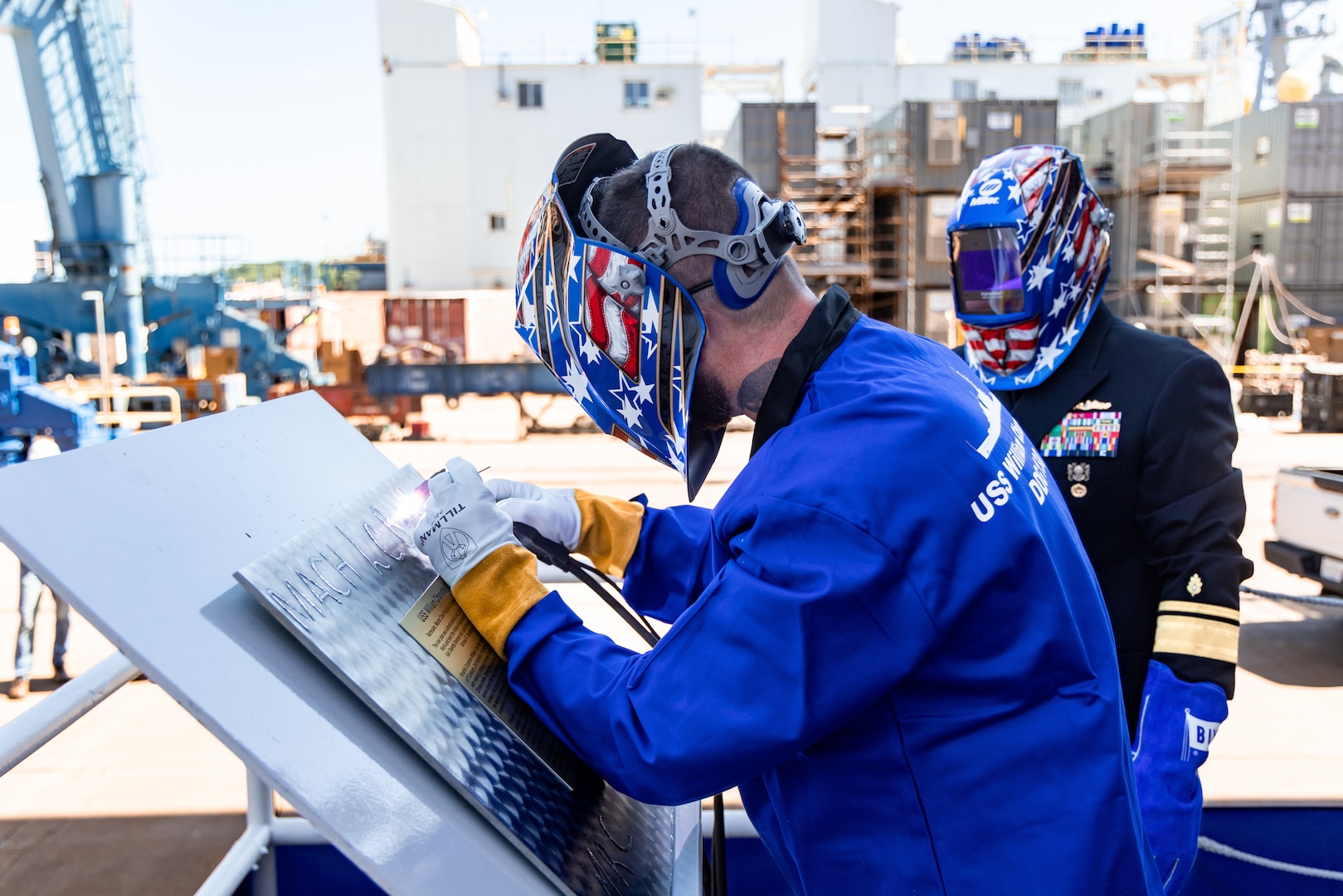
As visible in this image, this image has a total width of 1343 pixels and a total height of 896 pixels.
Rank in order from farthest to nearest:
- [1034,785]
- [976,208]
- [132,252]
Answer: [132,252] → [976,208] → [1034,785]

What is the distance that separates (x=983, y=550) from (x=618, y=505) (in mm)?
841

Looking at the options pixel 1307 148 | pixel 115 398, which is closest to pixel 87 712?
pixel 115 398

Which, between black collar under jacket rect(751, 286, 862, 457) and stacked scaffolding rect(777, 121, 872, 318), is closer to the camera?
black collar under jacket rect(751, 286, 862, 457)

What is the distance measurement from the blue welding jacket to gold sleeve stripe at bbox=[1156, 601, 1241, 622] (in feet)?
2.30

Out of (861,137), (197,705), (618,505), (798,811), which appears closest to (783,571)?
(798,811)

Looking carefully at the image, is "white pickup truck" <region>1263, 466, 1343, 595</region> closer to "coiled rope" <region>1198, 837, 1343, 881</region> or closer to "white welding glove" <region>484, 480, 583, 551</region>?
"coiled rope" <region>1198, 837, 1343, 881</region>

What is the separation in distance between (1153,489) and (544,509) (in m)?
1.22

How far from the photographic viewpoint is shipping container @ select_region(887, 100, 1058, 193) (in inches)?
802

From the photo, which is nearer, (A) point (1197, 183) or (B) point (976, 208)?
(B) point (976, 208)

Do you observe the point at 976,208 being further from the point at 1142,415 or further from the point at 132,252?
the point at 132,252

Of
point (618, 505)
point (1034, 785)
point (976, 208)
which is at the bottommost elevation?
point (1034, 785)

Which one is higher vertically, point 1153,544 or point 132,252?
point 132,252

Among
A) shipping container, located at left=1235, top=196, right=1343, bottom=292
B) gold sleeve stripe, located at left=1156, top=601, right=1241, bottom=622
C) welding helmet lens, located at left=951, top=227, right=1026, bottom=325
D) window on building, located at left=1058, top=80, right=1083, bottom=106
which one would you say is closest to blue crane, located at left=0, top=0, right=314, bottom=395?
welding helmet lens, located at left=951, top=227, right=1026, bottom=325

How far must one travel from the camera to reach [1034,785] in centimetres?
118
